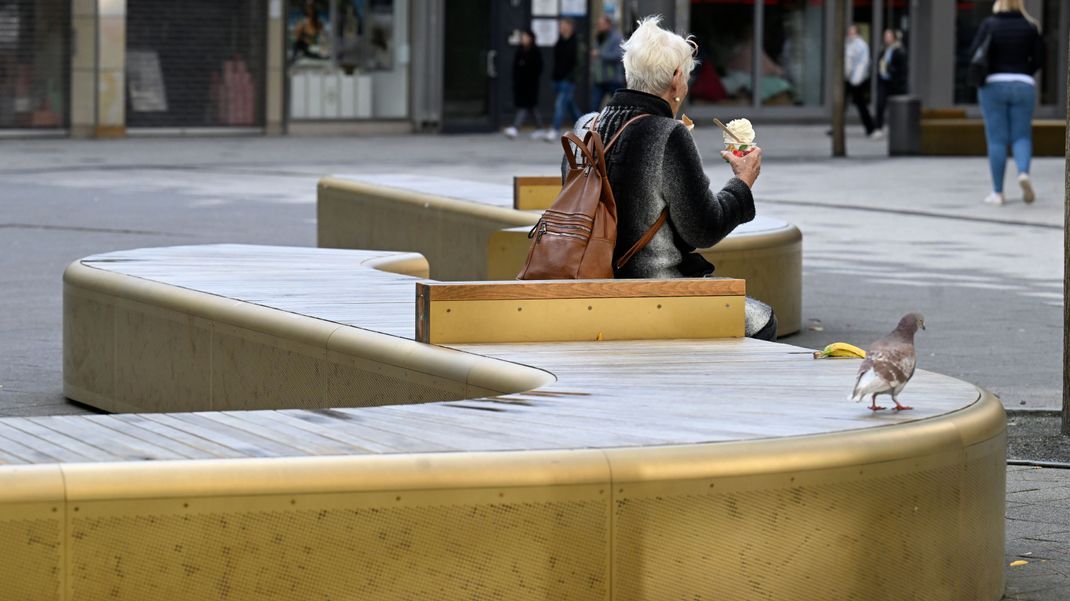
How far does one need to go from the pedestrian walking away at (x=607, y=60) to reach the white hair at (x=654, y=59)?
21.9 m

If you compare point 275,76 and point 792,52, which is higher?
point 792,52

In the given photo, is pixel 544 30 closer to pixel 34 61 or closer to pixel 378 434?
pixel 34 61

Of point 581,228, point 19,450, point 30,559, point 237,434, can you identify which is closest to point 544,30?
point 581,228

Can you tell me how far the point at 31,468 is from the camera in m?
3.71

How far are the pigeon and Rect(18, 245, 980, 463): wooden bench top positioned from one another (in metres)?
0.07

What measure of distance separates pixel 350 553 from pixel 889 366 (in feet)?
4.59

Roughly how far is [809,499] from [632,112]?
217cm

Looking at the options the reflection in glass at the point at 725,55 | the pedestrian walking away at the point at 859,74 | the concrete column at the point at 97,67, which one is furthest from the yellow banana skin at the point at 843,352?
the reflection in glass at the point at 725,55

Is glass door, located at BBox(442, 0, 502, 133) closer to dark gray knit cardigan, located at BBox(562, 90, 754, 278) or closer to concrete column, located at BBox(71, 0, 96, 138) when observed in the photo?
concrete column, located at BBox(71, 0, 96, 138)

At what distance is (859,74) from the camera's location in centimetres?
2986

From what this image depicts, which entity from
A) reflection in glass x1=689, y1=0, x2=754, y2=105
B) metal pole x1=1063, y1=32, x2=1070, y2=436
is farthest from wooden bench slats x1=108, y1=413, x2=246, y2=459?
reflection in glass x1=689, y1=0, x2=754, y2=105

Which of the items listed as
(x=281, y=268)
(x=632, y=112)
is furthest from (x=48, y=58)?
(x=632, y=112)

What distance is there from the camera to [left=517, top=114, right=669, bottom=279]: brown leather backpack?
5.86 m

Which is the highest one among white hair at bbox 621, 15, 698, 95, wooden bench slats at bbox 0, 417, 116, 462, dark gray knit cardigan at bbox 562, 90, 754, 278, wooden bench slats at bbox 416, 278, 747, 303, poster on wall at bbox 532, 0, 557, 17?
poster on wall at bbox 532, 0, 557, 17
